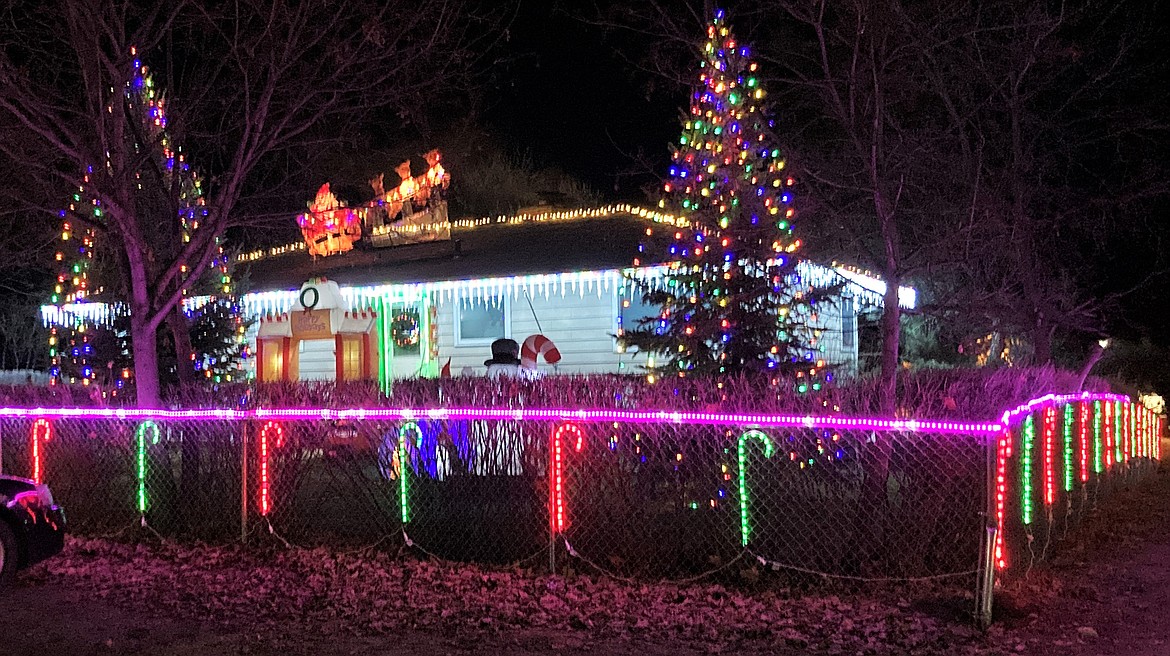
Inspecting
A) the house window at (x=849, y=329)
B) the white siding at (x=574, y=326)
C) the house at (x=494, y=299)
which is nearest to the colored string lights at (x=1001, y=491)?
the house at (x=494, y=299)

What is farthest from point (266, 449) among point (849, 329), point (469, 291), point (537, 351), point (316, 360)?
point (849, 329)

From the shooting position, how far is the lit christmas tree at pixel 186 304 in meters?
10.4

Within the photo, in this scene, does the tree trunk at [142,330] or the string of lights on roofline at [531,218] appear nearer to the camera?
the tree trunk at [142,330]

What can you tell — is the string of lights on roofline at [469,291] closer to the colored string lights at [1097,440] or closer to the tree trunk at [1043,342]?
the tree trunk at [1043,342]

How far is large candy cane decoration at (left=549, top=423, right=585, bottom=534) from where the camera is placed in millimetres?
6621

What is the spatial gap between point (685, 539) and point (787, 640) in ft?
4.28

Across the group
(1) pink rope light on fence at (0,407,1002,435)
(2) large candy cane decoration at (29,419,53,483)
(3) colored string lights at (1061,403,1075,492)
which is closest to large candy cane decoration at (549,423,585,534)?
(1) pink rope light on fence at (0,407,1002,435)

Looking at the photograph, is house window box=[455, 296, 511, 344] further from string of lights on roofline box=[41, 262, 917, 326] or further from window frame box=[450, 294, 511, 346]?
string of lights on roofline box=[41, 262, 917, 326]

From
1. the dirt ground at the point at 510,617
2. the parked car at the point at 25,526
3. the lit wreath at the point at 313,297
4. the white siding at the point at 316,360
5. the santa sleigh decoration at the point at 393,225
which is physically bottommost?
the dirt ground at the point at 510,617

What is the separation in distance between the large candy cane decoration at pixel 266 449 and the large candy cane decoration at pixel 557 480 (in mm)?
2484

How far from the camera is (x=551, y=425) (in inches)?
262

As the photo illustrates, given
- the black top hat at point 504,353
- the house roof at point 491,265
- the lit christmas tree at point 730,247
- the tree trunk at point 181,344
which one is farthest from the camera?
the house roof at point 491,265

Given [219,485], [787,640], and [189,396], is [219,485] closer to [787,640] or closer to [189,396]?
[189,396]

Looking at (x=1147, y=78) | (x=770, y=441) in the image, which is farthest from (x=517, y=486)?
(x=1147, y=78)
